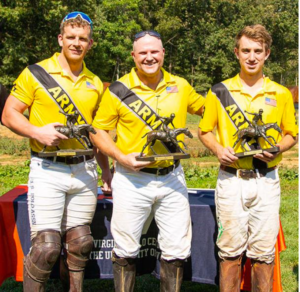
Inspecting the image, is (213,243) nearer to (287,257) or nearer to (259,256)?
(259,256)

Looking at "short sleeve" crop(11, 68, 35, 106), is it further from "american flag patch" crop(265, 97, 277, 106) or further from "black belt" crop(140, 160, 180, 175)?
"american flag patch" crop(265, 97, 277, 106)

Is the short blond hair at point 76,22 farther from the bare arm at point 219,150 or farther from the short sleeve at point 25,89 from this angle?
the bare arm at point 219,150

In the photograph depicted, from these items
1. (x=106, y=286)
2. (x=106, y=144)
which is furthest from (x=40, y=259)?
(x=106, y=286)

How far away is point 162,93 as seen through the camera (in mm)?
3408

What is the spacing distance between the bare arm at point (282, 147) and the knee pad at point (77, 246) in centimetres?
155

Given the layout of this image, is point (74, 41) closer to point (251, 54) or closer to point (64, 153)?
point (64, 153)

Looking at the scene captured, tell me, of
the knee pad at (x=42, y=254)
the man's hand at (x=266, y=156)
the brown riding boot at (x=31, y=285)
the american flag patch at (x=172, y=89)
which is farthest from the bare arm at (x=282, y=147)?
the brown riding boot at (x=31, y=285)

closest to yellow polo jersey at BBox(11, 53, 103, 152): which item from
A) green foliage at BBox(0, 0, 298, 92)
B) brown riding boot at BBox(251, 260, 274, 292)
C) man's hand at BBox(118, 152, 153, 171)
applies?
man's hand at BBox(118, 152, 153, 171)

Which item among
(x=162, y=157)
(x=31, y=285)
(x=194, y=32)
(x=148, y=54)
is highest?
(x=194, y=32)

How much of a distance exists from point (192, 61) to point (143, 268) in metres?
45.3

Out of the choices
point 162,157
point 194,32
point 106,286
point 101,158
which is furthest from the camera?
point 194,32

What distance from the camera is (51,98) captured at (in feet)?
11.1

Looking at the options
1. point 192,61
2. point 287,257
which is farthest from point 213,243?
point 192,61

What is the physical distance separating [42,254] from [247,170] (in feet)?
5.78
